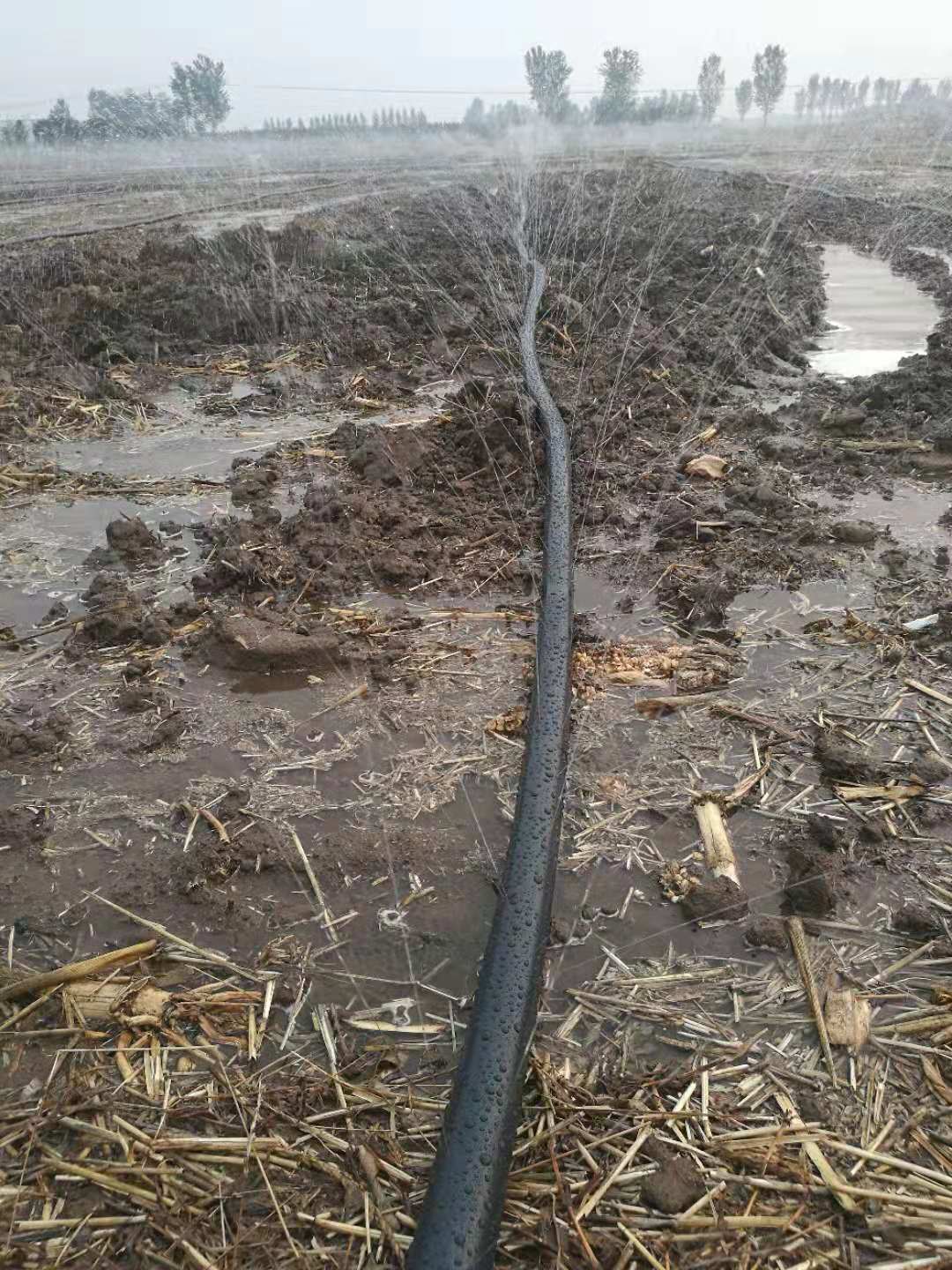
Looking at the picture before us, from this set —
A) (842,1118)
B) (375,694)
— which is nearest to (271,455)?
(375,694)

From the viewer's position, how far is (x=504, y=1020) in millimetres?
1867

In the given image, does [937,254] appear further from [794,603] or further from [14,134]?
[14,134]

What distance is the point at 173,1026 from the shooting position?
206cm

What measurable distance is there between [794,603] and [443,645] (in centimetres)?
158

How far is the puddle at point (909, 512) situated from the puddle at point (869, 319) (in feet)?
8.60

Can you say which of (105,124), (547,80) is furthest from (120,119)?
(547,80)

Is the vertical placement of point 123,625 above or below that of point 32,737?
above

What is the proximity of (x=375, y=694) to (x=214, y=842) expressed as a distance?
0.90 metres

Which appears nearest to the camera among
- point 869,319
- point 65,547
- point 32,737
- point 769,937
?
point 769,937

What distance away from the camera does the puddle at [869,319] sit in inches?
292

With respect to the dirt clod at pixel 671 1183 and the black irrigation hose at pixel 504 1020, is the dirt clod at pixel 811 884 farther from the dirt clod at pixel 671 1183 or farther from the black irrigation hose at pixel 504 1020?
the dirt clod at pixel 671 1183

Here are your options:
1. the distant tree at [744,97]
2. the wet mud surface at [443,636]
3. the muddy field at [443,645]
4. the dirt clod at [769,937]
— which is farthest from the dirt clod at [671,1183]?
the distant tree at [744,97]

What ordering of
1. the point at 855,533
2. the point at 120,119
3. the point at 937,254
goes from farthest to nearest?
the point at 120,119, the point at 937,254, the point at 855,533

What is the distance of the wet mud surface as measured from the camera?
7.97 feet
